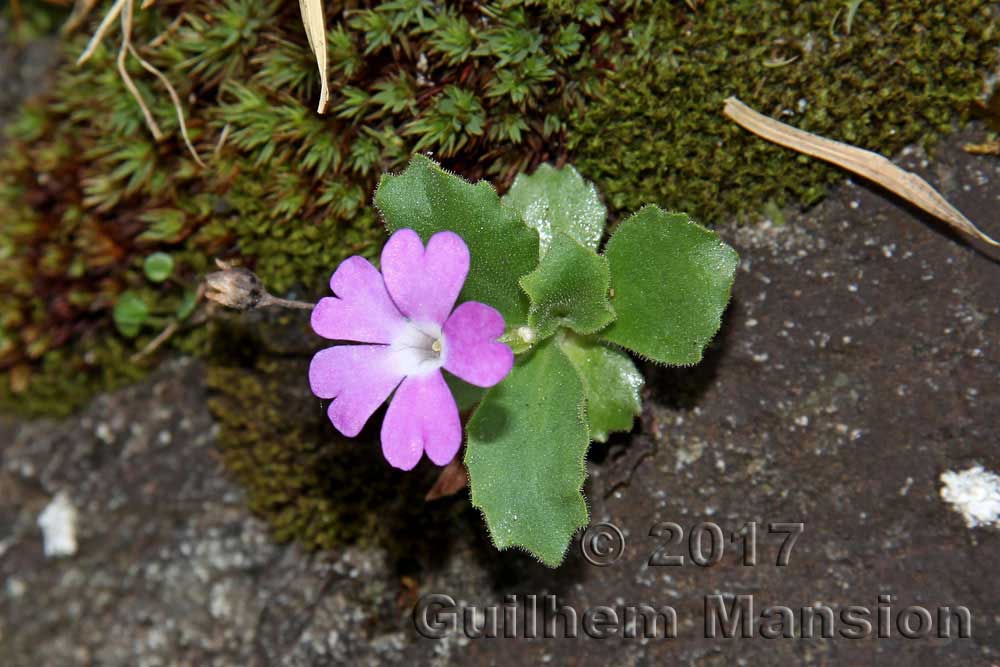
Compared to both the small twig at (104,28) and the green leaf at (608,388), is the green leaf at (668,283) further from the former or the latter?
the small twig at (104,28)

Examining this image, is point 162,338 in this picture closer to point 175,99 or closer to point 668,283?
point 175,99

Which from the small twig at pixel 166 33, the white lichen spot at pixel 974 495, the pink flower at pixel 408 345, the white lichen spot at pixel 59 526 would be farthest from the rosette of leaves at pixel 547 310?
the white lichen spot at pixel 59 526

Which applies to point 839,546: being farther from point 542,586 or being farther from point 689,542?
point 542,586

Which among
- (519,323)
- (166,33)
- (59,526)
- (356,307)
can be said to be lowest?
(59,526)

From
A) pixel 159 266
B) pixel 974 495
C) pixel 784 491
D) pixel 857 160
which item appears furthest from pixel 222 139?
pixel 974 495

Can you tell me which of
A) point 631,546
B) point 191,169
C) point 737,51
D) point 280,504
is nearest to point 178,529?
point 280,504
